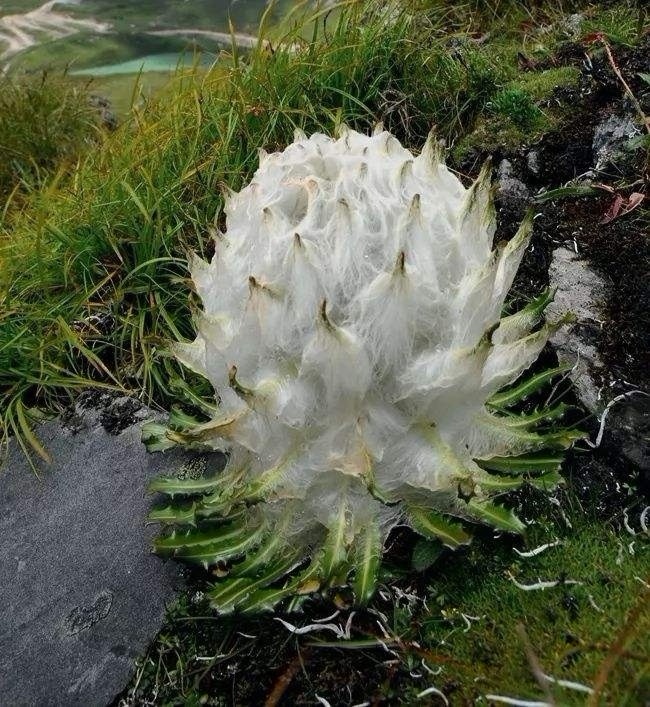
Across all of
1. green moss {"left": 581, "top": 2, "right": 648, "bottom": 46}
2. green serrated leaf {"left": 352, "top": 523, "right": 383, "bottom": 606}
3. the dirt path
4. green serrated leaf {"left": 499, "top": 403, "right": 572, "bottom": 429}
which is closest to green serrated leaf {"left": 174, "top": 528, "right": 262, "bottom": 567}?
green serrated leaf {"left": 352, "top": 523, "right": 383, "bottom": 606}

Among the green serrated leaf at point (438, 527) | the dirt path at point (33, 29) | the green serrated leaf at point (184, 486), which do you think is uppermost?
the dirt path at point (33, 29)

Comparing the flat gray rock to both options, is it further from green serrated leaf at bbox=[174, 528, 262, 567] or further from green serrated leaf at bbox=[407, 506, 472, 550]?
green serrated leaf at bbox=[407, 506, 472, 550]

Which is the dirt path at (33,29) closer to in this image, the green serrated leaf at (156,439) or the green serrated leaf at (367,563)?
the green serrated leaf at (156,439)

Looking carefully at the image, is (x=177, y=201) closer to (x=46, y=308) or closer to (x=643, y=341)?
(x=46, y=308)

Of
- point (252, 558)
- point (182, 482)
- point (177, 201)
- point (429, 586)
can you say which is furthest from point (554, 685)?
point (177, 201)

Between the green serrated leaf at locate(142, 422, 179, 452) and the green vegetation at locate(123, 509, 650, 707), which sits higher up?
the green serrated leaf at locate(142, 422, 179, 452)

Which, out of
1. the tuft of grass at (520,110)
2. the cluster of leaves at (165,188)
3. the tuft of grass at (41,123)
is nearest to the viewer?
the cluster of leaves at (165,188)

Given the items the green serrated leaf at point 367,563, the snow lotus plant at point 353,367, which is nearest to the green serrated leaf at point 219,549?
the snow lotus plant at point 353,367
